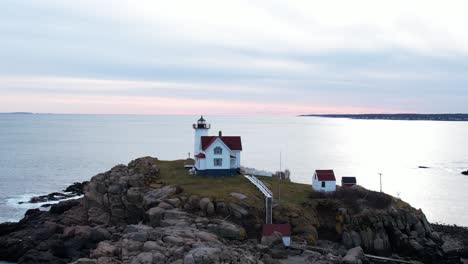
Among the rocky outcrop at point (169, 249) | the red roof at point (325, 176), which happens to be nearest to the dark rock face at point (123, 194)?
the rocky outcrop at point (169, 249)

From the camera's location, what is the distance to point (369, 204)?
131 feet

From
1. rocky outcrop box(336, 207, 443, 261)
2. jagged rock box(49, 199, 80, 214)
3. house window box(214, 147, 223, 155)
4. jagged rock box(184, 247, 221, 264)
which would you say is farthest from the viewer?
jagged rock box(49, 199, 80, 214)

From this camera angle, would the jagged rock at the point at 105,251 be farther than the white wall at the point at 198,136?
No

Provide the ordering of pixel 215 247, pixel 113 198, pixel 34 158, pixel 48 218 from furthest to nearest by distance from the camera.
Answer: pixel 34 158
pixel 48 218
pixel 113 198
pixel 215 247

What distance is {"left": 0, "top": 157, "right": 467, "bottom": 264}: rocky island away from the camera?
30.1 metres

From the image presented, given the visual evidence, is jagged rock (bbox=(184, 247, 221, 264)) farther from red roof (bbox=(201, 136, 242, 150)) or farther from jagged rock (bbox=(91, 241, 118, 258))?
red roof (bbox=(201, 136, 242, 150))

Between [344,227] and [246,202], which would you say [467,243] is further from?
[246,202]

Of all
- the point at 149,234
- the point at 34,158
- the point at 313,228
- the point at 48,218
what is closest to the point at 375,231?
A: the point at 313,228

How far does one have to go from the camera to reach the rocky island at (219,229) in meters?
30.1

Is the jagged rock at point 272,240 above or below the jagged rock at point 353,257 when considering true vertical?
above

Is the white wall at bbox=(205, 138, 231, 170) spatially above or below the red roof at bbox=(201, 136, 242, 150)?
below

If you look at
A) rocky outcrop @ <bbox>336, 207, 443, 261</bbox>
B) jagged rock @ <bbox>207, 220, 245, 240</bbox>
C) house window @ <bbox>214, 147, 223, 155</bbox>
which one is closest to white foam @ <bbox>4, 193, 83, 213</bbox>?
house window @ <bbox>214, 147, 223, 155</bbox>

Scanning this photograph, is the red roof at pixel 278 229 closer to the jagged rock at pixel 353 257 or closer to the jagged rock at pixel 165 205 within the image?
the jagged rock at pixel 353 257

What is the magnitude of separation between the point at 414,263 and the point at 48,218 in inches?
1360
